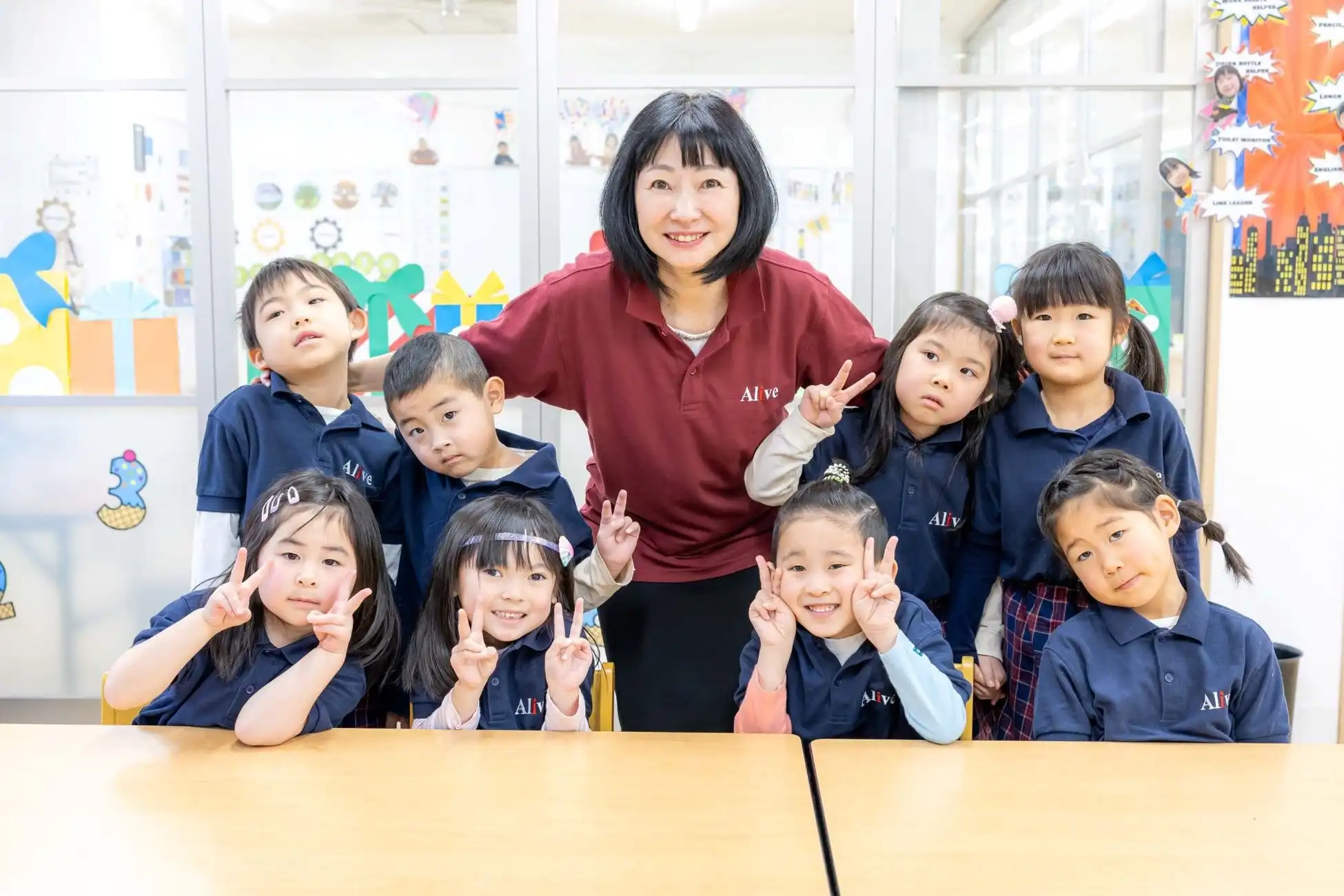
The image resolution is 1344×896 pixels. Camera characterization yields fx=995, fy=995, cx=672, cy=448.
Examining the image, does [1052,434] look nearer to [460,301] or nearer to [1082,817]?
[1082,817]

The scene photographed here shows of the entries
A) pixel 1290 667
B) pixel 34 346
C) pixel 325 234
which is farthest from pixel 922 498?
pixel 34 346

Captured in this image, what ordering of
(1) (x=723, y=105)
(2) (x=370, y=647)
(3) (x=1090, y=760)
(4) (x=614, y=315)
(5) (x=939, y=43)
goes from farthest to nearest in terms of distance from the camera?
(5) (x=939, y=43) → (4) (x=614, y=315) → (1) (x=723, y=105) → (2) (x=370, y=647) → (3) (x=1090, y=760)

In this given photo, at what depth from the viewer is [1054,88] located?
311 centimetres

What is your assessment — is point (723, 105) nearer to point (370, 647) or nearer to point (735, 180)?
point (735, 180)

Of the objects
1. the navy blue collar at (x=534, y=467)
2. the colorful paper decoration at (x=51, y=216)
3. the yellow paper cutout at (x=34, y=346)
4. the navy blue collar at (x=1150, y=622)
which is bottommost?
the navy blue collar at (x=1150, y=622)

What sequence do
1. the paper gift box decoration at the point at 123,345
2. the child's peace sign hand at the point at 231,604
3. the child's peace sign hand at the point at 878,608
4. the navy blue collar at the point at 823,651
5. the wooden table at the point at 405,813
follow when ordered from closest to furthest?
the wooden table at the point at 405,813 < the child's peace sign hand at the point at 231,604 < the child's peace sign hand at the point at 878,608 < the navy blue collar at the point at 823,651 < the paper gift box decoration at the point at 123,345

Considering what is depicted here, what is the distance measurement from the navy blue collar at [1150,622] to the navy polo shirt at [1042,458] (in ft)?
0.58

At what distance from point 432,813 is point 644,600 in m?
0.89

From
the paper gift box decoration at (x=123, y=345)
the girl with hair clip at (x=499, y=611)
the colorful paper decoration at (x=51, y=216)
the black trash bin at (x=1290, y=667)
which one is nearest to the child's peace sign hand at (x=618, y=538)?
the girl with hair clip at (x=499, y=611)

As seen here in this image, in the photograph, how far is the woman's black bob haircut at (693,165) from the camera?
5.57 feet

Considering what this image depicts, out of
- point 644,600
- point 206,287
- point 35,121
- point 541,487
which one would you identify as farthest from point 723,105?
point 35,121

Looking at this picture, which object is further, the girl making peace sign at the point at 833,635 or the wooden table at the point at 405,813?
the girl making peace sign at the point at 833,635

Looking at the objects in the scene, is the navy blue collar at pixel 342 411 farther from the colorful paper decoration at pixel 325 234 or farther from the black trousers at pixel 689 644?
the colorful paper decoration at pixel 325 234

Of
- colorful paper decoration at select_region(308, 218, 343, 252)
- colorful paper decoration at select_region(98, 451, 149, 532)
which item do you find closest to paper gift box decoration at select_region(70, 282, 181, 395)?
colorful paper decoration at select_region(98, 451, 149, 532)
